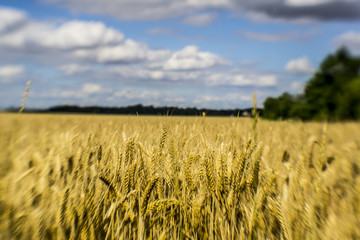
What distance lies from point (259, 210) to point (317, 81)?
27.6m

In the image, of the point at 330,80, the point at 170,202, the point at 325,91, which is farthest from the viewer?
the point at 330,80

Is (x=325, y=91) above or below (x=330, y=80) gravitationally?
below

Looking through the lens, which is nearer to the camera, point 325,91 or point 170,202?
point 170,202

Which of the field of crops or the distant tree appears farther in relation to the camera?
the distant tree

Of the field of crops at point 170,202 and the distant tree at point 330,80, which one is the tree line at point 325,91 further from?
the field of crops at point 170,202

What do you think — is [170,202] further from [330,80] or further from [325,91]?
[330,80]

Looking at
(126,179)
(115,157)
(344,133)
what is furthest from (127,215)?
(344,133)

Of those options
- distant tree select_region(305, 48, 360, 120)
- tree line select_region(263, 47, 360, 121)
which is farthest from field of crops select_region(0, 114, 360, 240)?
distant tree select_region(305, 48, 360, 120)

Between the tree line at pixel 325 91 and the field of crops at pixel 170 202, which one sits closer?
the field of crops at pixel 170 202

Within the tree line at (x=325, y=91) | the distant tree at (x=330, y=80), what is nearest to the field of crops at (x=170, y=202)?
the tree line at (x=325, y=91)

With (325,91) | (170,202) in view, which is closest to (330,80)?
(325,91)

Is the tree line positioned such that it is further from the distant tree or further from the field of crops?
the field of crops

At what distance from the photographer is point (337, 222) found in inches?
42.1

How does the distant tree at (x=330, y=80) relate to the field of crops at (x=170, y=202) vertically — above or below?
above
